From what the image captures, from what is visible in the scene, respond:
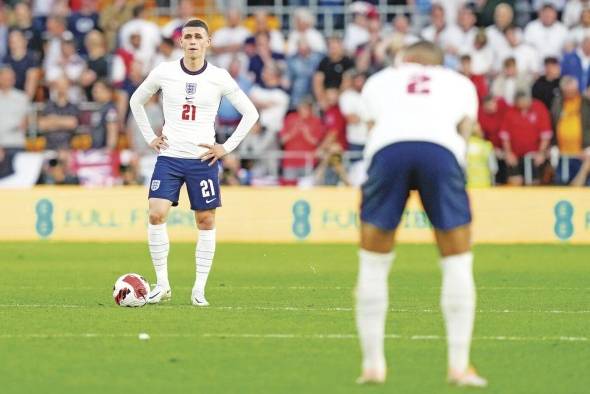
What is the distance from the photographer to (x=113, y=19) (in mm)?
29891

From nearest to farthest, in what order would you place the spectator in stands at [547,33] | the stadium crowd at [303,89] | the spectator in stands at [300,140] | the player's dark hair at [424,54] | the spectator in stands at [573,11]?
the player's dark hair at [424,54]
the stadium crowd at [303,89]
the spectator in stands at [300,140]
the spectator in stands at [547,33]
the spectator in stands at [573,11]

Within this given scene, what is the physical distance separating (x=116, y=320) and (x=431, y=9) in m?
17.6

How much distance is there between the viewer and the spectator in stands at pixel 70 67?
2864 cm

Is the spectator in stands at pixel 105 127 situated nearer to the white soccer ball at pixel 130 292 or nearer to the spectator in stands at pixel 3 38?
the spectator in stands at pixel 3 38

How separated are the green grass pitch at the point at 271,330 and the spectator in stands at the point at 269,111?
7.01m

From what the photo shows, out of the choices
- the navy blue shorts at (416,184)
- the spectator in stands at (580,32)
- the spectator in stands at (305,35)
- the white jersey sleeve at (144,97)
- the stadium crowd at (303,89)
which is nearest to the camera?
the navy blue shorts at (416,184)

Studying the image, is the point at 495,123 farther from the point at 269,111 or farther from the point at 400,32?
the point at 269,111

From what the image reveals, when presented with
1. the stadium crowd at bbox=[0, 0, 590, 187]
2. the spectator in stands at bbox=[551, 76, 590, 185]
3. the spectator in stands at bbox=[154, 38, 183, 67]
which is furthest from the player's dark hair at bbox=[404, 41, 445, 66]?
the spectator in stands at bbox=[154, 38, 183, 67]

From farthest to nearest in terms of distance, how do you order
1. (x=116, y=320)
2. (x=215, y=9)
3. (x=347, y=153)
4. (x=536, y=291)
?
(x=215, y=9), (x=347, y=153), (x=536, y=291), (x=116, y=320)

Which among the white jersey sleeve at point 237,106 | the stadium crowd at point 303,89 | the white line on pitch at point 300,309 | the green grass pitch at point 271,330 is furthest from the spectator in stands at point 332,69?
the white line on pitch at point 300,309

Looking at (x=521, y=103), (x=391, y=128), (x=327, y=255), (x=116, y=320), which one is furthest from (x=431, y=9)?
(x=391, y=128)

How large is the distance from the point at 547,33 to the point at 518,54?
74cm

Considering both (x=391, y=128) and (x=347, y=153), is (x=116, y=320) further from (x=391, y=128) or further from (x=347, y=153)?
(x=347, y=153)

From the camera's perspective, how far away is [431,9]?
1158 inches
